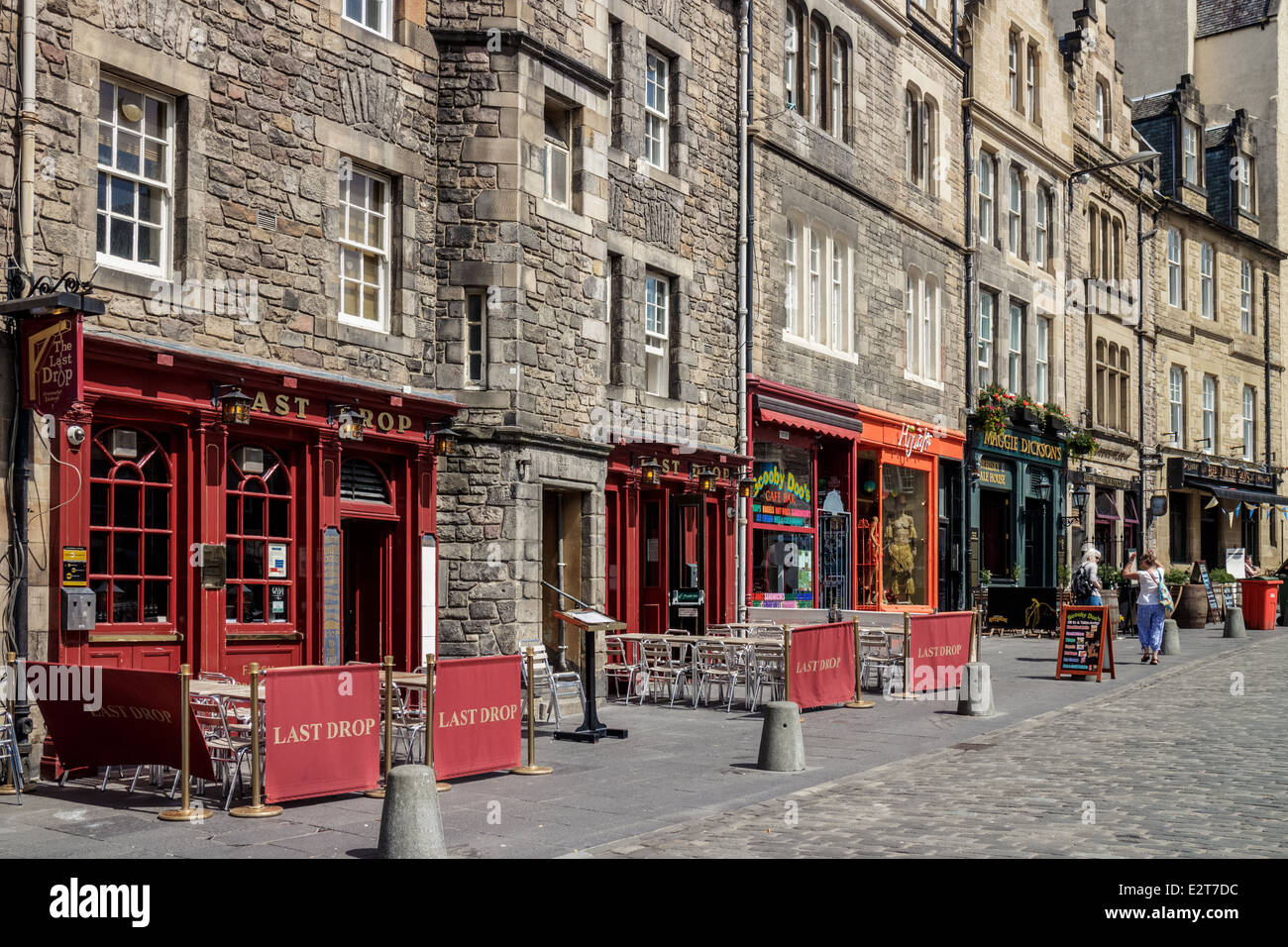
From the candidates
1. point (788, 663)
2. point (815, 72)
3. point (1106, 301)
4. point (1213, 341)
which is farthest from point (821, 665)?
point (1213, 341)

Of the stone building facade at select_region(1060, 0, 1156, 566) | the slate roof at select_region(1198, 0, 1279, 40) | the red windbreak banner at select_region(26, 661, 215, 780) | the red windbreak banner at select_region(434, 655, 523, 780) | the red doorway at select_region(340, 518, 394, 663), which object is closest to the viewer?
the red windbreak banner at select_region(26, 661, 215, 780)

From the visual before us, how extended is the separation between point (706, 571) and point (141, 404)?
10028 millimetres

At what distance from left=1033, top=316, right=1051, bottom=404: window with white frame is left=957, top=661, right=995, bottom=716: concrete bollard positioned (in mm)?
17845

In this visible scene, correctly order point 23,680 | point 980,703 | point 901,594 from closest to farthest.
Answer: point 23,680
point 980,703
point 901,594

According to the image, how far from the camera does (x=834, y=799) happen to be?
10.3 metres

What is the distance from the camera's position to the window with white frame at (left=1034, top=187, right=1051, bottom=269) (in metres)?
32.6

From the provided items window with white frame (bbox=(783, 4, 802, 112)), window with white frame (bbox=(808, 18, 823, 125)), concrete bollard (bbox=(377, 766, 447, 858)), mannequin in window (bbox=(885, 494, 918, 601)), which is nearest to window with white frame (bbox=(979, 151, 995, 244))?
mannequin in window (bbox=(885, 494, 918, 601))

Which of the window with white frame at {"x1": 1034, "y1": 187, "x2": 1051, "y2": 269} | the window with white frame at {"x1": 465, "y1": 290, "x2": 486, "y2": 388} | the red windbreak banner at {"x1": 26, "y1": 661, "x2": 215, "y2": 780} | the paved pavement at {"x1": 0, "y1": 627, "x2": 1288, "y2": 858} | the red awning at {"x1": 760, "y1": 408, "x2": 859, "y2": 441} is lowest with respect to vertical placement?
the paved pavement at {"x1": 0, "y1": 627, "x2": 1288, "y2": 858}

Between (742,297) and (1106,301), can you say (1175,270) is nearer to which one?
(1106,301)

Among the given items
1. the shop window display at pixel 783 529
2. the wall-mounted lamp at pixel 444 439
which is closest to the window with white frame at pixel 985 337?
the shop window display at pixel 783 529

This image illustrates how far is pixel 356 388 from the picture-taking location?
1422cm

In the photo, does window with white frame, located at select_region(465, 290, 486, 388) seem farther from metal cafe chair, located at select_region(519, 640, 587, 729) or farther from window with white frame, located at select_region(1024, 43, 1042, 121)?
window with white frame, located at select_region(1024, 43, 1042, 121)

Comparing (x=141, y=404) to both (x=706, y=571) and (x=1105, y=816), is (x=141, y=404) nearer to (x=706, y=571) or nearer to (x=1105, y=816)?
(x=1105, y=816)

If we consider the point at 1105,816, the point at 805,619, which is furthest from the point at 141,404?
the point at 805,619
